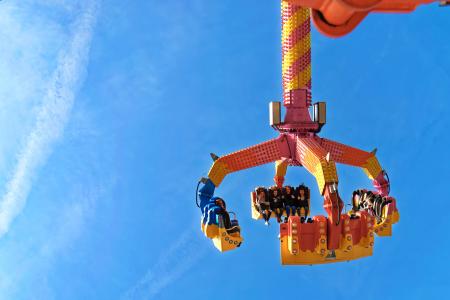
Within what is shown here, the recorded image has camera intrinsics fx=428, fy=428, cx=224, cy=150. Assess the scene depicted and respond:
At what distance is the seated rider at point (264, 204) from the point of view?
13539 millimetres

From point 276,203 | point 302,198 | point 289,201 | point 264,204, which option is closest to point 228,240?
point 264,204

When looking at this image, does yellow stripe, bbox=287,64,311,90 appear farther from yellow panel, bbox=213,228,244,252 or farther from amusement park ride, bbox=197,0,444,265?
yellow panel, bbox=213,228,244,252

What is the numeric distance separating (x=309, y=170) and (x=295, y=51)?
3.58 m

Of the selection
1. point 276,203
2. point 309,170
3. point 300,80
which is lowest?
point 309,170

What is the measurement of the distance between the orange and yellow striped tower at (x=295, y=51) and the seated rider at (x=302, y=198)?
3.51m

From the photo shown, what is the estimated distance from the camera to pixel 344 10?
3.61 meters

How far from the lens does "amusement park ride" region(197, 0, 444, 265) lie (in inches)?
388

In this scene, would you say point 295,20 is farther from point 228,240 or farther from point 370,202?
point 228,240

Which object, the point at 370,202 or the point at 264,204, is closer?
the point at 370,202

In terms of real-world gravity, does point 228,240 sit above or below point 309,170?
below

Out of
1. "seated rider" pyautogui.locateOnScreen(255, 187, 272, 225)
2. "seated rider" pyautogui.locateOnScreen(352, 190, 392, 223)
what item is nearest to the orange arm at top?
"seated rider" pyautogui.locateOnScreen(352, 190, 392, 223)

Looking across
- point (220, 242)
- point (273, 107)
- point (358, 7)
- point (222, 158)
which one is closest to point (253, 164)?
point (222, 158)

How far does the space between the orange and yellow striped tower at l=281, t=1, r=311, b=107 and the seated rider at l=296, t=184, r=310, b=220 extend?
138 inches

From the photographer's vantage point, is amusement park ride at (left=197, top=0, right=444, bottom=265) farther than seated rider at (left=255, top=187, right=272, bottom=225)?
No
